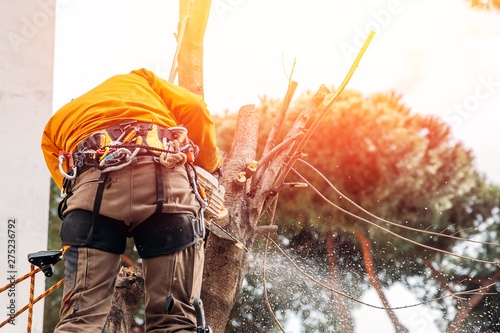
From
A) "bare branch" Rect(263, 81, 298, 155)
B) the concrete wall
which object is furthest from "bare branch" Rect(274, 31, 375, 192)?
the concrete wall

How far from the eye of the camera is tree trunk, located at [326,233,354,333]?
697 cm

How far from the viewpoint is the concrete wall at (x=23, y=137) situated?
402 cm

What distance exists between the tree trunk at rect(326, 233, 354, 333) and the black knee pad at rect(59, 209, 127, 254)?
5878 mm

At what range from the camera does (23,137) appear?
4.44 meters

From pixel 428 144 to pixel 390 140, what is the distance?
865mm

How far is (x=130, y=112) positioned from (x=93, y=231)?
18.7 inches

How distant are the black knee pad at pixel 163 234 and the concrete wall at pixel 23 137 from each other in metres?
2.71

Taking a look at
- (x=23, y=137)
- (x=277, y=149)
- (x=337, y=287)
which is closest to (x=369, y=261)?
(x=337, y=287)

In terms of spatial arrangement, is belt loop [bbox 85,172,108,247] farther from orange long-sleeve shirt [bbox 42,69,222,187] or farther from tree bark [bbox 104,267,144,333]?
tree bark [bbox 104,267,144,333]

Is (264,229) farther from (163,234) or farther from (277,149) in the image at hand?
(163,234)

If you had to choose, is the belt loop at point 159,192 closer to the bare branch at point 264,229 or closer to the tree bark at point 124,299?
the tree bark at point 124,299

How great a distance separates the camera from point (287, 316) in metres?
7.29

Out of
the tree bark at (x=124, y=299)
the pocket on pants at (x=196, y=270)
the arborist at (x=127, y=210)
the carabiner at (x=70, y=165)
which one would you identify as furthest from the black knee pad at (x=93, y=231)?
the tree bark at (x=124, y=299)

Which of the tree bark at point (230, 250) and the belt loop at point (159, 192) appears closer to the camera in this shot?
the belt loop at point (159, 192)
